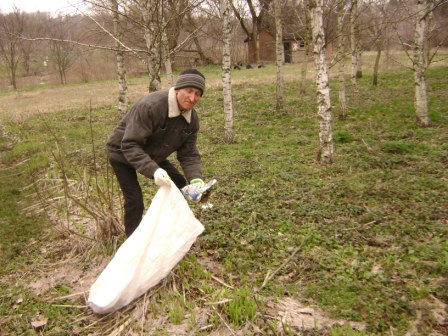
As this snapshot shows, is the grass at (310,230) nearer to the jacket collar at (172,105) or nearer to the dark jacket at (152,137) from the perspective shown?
the dark jacket at (152,137)

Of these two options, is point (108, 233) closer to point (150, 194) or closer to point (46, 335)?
point (46, 335)

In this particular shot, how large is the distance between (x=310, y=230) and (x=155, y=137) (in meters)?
2.02

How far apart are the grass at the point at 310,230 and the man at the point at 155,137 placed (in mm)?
876

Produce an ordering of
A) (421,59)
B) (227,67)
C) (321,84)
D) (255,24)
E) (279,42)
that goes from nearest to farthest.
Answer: (321,84)
(421,59)
(227,67)
(279,42)
(255,24)

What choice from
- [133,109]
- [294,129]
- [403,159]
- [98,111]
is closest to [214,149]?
[294,129]

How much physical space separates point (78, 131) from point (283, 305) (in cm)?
950

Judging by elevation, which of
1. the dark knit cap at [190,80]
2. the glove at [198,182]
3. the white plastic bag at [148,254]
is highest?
the dark knit cap at [190,80]

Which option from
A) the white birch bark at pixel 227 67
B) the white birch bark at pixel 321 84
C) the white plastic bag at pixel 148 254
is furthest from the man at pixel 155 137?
the white birch bark at pixel 227 67

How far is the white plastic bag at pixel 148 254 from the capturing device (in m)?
2.84

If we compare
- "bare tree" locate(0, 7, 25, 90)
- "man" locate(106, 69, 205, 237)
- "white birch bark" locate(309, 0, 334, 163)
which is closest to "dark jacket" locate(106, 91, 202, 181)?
"man" locate(106, 69, 205, 237)

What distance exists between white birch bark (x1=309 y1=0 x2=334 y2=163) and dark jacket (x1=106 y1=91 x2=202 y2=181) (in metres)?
3.26

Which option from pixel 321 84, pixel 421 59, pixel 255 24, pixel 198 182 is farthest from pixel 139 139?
pixel 255 24

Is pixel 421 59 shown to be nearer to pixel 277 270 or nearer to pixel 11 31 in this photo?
pixel 277 270

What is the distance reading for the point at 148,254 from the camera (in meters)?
2.91
